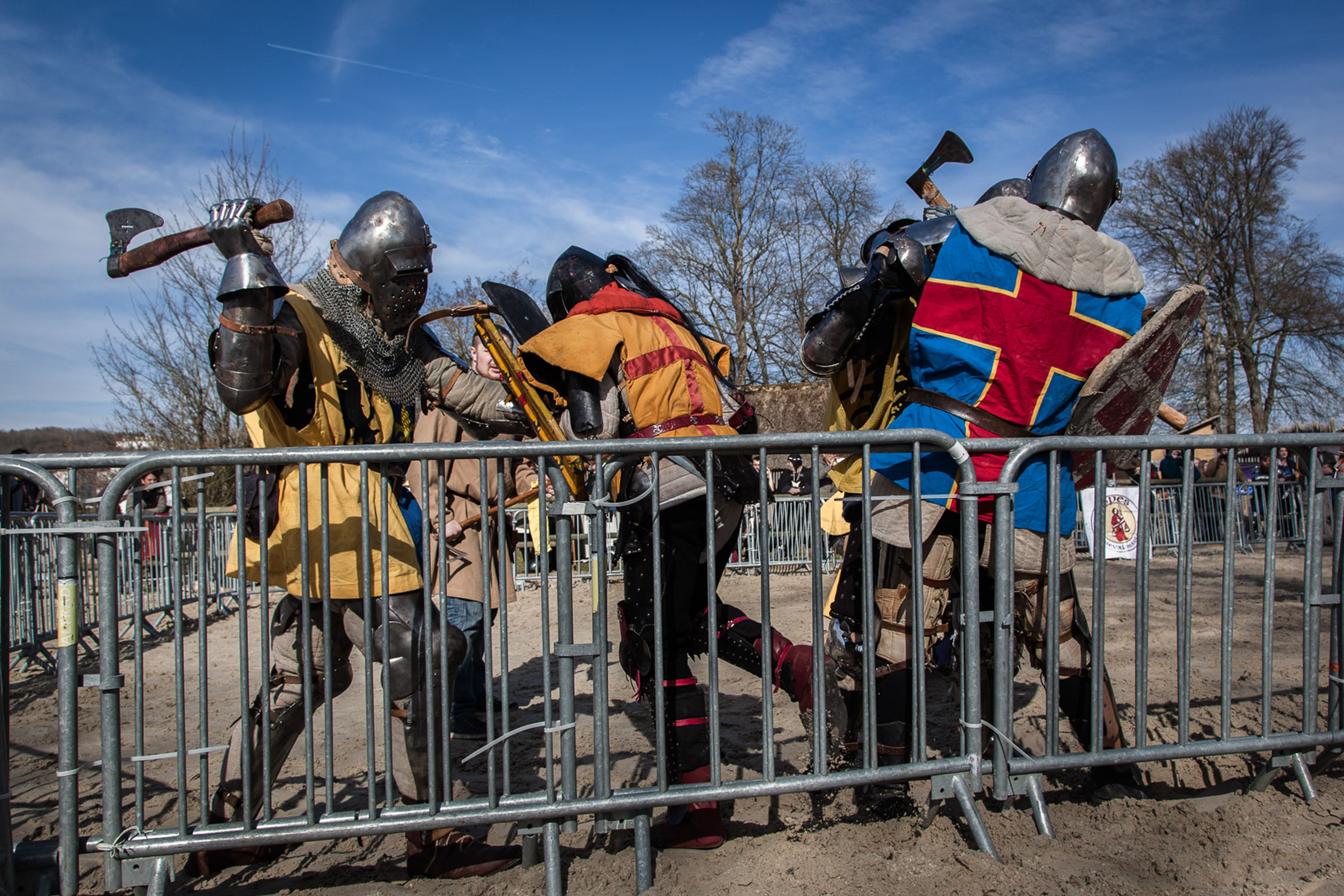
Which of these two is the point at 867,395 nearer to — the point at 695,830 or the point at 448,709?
the point at 695,830

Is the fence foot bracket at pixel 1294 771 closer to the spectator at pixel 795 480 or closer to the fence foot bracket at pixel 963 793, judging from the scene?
the fence foot bracket at pixel 963 793

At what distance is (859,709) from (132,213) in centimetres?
287

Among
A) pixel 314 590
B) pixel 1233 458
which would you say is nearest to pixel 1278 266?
pixel 1233 458

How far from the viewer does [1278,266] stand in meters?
21.7

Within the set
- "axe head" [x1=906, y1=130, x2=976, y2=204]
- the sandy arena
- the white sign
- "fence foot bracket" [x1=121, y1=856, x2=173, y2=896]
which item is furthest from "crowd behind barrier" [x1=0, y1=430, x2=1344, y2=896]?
the white sign

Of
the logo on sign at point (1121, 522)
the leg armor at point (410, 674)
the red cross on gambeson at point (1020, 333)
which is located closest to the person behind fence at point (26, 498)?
the leg armor at point (410, 674)

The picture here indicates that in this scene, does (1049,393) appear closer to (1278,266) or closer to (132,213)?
(132,213)

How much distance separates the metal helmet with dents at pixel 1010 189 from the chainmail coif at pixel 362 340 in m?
2.22

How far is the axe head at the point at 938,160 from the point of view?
11.5ft

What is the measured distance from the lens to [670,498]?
2643 mm

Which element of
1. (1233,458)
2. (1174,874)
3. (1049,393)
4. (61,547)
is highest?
(1049,393)

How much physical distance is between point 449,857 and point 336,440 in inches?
52.7

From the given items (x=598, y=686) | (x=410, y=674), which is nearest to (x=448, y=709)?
(x=410, y=674)

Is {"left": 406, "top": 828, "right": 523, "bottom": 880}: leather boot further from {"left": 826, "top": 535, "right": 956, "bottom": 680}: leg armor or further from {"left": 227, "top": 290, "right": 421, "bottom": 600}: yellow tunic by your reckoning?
{"left": 826, "top": 535, "right": 956, "bottom": 680}: leg armor
